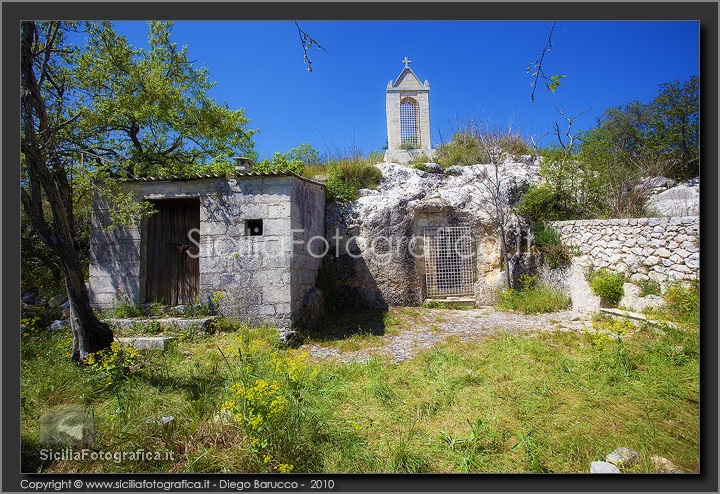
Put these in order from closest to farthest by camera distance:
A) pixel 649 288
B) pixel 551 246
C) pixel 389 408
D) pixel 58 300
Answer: pixel 389 408 → pixel 649 288 → pixel 58 300 → pixel 551 246

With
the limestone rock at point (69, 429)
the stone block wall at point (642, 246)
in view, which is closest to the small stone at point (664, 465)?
the limestone rock at point (69, 429)

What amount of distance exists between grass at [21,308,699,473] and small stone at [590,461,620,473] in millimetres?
190

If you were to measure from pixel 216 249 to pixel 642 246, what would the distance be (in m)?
9.21

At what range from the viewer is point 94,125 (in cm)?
761

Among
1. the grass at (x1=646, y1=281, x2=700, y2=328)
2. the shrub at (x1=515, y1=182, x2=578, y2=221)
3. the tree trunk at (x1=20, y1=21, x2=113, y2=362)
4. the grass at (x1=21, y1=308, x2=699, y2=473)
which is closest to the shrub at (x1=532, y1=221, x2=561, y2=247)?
the shrub at (x1=515, y1=182, x2=578, y2=221)

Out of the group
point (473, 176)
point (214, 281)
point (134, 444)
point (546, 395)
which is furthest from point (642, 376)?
point (473, 176)

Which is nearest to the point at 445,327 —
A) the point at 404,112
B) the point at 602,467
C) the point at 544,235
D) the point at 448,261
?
the point at 448,261

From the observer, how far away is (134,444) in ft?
8.88

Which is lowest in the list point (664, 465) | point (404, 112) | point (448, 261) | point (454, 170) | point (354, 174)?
point (664, 465)

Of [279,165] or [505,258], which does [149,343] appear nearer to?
[279,165]

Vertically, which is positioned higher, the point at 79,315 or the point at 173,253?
the point at 173,253

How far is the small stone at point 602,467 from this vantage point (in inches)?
95.5

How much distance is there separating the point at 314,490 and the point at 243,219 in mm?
5918

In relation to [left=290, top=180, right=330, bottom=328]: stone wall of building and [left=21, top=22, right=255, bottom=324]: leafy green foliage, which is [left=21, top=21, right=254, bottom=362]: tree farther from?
[left=290, top=180, right=330, bottom=328]: stone wall of building
